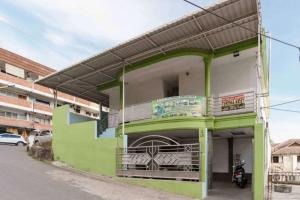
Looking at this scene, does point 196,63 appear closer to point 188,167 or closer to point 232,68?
point 232,68

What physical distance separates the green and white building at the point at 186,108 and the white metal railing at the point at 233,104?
0.04m

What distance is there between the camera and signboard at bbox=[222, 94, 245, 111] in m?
15.6

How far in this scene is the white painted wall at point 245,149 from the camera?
19.4 m

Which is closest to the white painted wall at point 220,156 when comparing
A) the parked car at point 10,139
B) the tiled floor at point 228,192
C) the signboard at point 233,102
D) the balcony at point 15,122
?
the tiled floor at point 228,192

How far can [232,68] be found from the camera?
17719mm

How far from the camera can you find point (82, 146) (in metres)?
20.8

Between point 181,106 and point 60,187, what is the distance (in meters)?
6.51

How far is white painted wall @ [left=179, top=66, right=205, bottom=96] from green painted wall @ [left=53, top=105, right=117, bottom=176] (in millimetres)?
4701

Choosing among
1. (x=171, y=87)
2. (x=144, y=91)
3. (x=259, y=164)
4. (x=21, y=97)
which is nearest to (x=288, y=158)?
(x=171, y=87)

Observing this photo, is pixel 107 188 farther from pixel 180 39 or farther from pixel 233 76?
pixel 233 76

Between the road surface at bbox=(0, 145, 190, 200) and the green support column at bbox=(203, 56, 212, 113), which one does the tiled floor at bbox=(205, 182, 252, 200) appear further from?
the green support column at bbox=(203, 56, 212, 113)

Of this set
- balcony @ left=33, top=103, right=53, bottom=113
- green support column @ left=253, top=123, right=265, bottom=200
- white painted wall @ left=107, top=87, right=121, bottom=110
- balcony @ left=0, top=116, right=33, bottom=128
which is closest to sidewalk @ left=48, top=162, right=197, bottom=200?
green support column @ left=253, top=123, right=265, bottom=200

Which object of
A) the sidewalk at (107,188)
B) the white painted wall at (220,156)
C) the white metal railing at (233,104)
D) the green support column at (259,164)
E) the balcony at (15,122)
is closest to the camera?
the green support column at (259,164)

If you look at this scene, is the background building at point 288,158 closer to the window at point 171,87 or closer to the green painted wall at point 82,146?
the window at point 171,87
